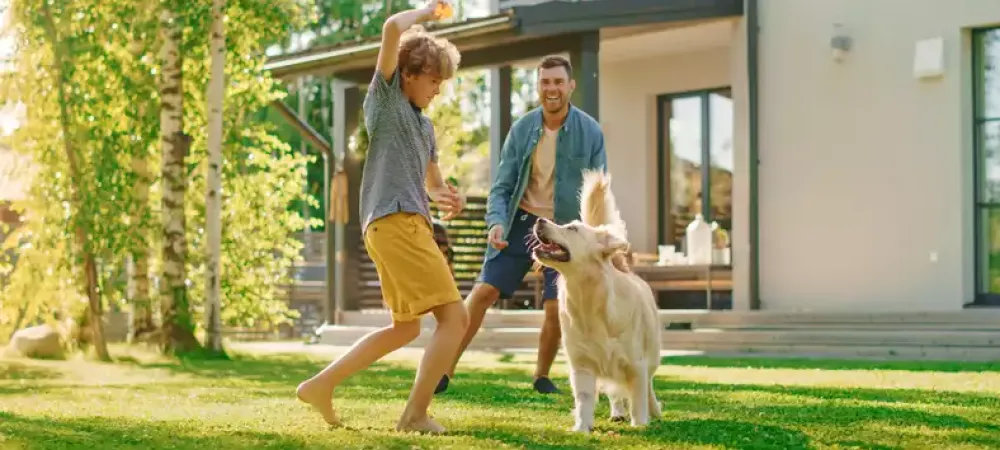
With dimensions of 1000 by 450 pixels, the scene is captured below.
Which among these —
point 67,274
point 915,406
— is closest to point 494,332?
point 67,274

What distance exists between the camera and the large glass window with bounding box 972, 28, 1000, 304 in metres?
14.1

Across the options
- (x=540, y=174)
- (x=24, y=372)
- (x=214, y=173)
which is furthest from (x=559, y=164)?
(x=214, y=173)

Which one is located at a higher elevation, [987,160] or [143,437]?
[987,160]

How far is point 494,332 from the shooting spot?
53.3ft

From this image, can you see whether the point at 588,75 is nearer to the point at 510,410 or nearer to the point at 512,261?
the point at 512,261

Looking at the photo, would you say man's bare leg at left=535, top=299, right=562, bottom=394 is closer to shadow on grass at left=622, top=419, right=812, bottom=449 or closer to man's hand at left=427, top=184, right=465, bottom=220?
shadow on grass at left=622, top=419, right=812, bottom=449

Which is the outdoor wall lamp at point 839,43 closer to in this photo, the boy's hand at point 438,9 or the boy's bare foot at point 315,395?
the boy's hand at point 438,9

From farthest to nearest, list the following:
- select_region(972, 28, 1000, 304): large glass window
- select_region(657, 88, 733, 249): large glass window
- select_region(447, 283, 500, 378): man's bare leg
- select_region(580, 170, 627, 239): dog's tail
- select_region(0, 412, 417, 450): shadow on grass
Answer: select_region(657, 88, 733, 249): large glass window
select_region(972, 28, 1000, 304): large glass window
select_region(447, 283, 500, 378): man's bare leg
select_region(580, 170, 627, 239): dog's tail
select_region(0, 412, 417, 450): shadow on grass

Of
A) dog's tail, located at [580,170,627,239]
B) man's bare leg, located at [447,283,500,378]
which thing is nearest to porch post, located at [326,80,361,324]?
man's bare leg, located at [447,283,500,378]

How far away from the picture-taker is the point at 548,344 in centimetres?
882

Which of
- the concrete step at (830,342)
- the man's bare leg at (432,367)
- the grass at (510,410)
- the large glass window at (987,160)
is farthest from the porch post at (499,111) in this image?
the man's bare leg at (432,367)

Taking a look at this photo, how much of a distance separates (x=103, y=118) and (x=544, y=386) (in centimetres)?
780

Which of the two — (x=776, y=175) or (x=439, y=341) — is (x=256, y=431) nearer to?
A: (x=439, y=341)

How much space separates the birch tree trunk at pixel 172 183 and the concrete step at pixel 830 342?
3.03 m
